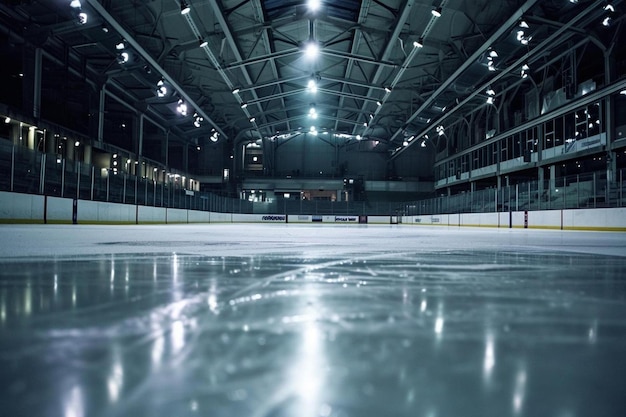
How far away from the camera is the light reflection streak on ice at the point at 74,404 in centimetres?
71

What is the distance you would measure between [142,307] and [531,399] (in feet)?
4.28

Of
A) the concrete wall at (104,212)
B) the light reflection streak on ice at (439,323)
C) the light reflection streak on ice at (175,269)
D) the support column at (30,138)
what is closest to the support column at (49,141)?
the support column at (30,138)

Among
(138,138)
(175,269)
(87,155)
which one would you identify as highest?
(138,138)

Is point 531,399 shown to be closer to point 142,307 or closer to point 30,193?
point 142,307

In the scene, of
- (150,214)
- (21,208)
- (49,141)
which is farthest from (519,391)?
(49,141)

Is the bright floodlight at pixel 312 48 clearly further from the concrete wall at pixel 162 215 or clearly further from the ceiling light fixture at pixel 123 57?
the concrete wall at pixel 162 215

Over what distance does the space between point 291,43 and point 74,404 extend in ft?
76.7

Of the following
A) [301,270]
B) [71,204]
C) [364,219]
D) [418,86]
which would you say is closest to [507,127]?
[418,86]

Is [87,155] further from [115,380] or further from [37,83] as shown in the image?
[115,380]

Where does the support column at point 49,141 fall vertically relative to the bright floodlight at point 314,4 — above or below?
below

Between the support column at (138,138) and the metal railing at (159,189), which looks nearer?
the metal railing at (159,189)

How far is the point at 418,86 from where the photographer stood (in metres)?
29.0

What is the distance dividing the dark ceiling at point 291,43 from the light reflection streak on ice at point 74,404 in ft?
59.1

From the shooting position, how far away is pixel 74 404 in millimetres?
740
